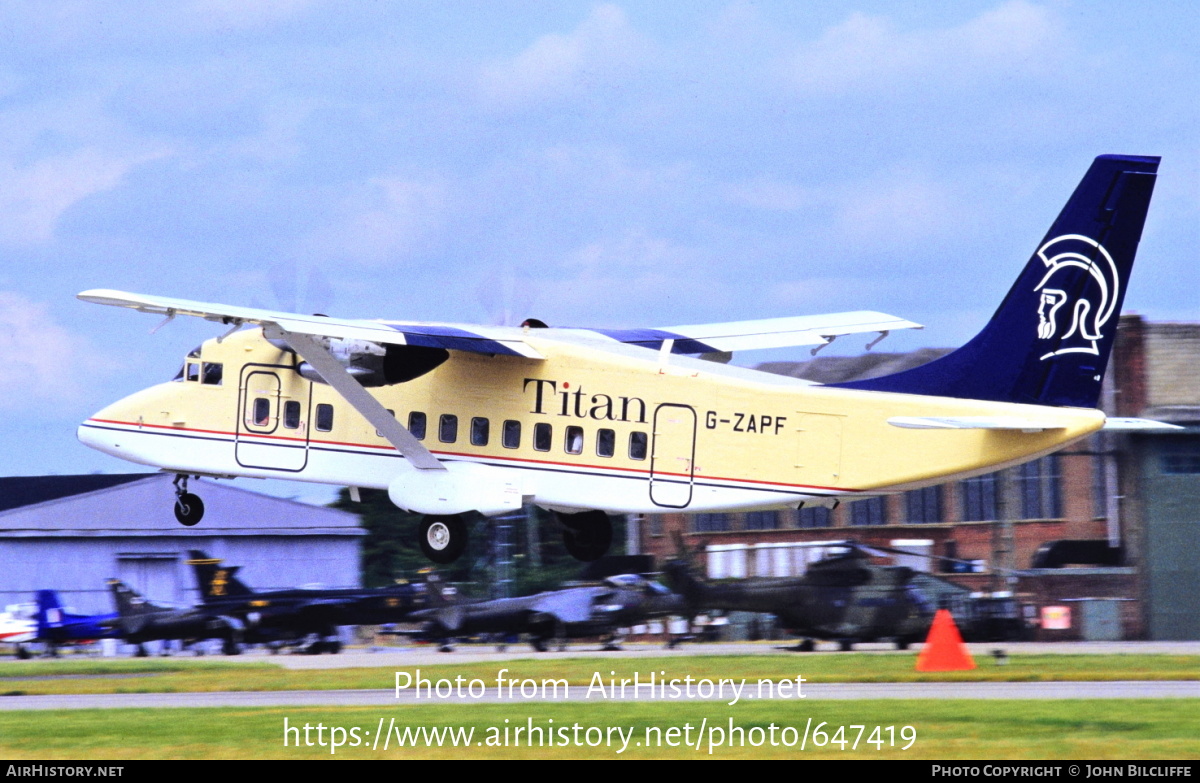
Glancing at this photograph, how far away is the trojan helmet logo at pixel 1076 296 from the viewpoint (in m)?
22.7

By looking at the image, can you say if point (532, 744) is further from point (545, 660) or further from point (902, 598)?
point (902, 598)

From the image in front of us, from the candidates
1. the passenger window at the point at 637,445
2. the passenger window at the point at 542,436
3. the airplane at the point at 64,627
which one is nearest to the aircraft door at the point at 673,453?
the passenger window at the point at 637,445

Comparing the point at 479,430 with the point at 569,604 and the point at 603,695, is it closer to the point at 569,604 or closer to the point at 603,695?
the point at 603,695

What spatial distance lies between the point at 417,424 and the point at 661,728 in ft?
20.7

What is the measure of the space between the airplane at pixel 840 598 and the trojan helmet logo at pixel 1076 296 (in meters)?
11.0

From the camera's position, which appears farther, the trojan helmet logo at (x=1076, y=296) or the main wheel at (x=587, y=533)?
the main wheel at (x=587, y=533)

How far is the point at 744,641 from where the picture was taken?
117 ft

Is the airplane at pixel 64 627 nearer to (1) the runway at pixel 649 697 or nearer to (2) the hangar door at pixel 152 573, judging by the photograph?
(2) the hangar door at pixel 152 573

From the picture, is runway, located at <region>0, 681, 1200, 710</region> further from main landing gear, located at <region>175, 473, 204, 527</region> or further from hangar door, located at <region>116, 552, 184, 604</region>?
hangar door, located at <region>116, 552, 184, 604</region>

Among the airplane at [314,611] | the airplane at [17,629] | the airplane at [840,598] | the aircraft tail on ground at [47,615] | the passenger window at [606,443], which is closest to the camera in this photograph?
the passenger window at [606,443]

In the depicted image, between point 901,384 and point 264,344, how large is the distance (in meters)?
10.2

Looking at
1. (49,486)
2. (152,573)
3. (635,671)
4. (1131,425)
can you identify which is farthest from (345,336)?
(49,486)

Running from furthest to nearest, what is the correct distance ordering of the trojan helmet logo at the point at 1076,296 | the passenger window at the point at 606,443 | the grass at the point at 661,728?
1. the passenger window at the point at 606,443
2. the trojan helmet logo at the point at 1076,296
3. the grass at the point at 661,728
